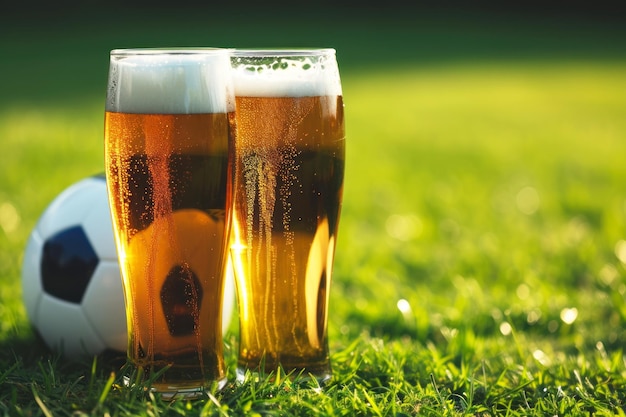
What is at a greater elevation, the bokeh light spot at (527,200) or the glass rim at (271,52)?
the glass rim at (271,52)

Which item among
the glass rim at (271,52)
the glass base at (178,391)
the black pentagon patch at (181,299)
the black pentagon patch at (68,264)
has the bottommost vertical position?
the glass base at (178,391)

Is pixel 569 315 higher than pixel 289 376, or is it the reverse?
pixel 289 376

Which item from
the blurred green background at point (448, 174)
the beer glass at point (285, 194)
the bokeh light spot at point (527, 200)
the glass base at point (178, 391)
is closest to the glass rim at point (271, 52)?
the beer glass at point (285, 194)

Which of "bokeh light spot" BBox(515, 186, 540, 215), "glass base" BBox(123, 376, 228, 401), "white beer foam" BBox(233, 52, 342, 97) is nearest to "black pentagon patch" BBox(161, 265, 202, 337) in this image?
"glass base" BBox(123, 376, 228, 401)

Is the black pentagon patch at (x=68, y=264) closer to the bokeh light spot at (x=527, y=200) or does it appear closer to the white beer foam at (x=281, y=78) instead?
the white beer foam at (x=281, y=78)

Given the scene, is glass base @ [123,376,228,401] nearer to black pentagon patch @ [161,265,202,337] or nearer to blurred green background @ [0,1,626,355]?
black pentagon patch @ [161,265,202,337]

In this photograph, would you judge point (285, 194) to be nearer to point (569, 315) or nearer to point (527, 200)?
point (569, 315)

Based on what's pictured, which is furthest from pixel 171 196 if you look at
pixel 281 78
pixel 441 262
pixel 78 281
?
pixel 441 262
